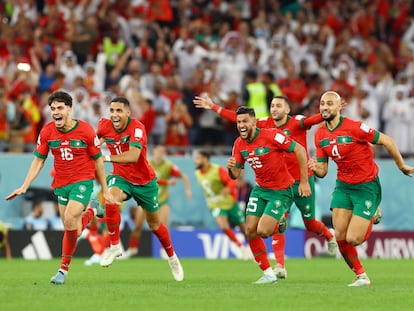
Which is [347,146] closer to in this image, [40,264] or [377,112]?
[40,264]

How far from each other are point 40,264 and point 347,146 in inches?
326

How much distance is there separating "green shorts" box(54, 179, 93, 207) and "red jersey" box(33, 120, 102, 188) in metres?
0.06

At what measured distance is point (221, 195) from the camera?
79.2 ft

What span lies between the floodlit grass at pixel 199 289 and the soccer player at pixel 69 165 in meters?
0.73

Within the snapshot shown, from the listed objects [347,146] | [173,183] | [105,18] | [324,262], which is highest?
[105,18]

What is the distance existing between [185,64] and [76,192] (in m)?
13.2

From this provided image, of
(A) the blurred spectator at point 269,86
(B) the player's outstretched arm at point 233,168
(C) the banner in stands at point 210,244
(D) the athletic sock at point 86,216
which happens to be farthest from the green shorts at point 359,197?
(A) the blurred spectator at point 269,86

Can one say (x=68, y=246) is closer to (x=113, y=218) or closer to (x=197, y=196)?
(x=113, y=218)

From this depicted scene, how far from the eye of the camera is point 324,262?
23.0m

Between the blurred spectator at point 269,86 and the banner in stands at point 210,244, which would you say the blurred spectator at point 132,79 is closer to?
the blurred spectator at point 269,86

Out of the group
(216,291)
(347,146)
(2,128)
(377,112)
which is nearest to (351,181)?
(347,146)

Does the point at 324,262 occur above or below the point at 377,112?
below

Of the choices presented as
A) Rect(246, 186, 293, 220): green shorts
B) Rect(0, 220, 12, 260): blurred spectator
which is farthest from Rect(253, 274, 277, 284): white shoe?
Rect(0, 220, 12, 260): blurred spectator

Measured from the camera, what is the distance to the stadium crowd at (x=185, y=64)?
25.3 m
